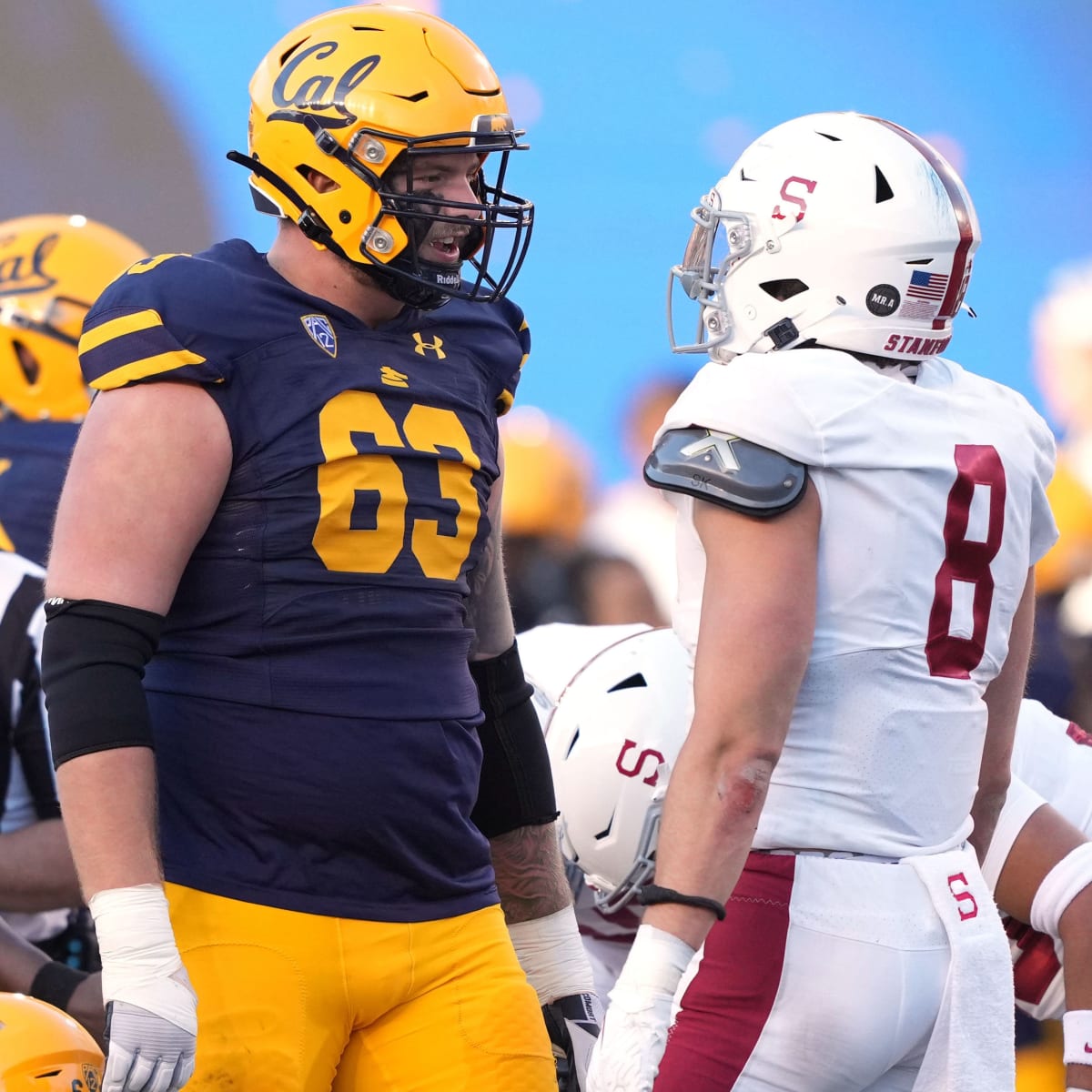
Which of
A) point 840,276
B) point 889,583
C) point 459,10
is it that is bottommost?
point 889,583

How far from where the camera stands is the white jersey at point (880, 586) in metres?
1.94

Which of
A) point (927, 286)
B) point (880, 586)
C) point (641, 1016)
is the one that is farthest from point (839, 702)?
point (927, 286)

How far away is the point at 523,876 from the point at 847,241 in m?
1.01

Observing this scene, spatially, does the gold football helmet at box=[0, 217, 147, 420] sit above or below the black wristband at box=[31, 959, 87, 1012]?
above

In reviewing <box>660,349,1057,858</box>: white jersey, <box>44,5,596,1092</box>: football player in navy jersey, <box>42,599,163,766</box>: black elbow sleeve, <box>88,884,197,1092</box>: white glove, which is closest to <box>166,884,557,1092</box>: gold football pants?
<box>44,5,596,1092</box>: football player in navy jersey

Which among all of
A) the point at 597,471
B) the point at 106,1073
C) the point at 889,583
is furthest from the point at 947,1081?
the point at 597,471

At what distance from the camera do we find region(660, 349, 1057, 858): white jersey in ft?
6.36

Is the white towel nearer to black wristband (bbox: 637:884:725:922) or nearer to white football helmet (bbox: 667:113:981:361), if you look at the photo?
black wristband (bbox: 637:884:725:922)

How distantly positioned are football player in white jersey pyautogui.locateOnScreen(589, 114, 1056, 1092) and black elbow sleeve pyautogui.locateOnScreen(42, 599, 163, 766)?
603mm

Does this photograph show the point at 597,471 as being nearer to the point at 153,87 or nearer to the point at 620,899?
the point at 153,87

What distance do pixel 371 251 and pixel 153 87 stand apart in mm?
3662

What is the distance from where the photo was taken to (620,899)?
314 cm

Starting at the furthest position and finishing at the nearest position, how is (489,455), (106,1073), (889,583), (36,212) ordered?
(36,212) → (489,455) → (889,583) → (106,1073)

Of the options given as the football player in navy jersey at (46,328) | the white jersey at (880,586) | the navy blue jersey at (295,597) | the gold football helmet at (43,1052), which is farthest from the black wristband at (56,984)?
the white jersey at (880,586)
